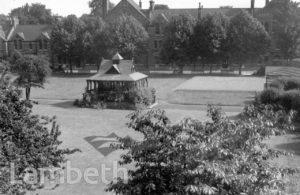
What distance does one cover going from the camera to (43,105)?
32375 millimetres

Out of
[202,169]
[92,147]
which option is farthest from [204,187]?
[92,147]

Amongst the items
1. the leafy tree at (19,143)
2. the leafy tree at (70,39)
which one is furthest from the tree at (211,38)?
the leafy tree at (19,143)

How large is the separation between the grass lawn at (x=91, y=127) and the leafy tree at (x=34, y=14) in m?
63.7

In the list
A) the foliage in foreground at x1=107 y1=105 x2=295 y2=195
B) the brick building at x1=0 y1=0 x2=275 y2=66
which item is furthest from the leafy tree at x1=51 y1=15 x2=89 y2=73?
the foliage in foreground at x1=107 y1=105 x2=295 y2=195

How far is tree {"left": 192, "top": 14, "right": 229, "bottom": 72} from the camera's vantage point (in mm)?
52625

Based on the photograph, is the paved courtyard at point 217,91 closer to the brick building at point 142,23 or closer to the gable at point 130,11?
the brick building at point 142,23

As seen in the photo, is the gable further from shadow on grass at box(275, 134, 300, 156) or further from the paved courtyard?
shadow on grass at box(275, 134, 300, 156)

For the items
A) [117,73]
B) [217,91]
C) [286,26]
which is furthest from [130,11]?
[117,73]

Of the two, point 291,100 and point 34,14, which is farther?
point 34,14

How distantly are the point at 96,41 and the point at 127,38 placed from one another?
19.4ft

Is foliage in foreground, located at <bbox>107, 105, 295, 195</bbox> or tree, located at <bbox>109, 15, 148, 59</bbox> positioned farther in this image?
tree, located at <bbox>109, 15, 148, 59</bbox>

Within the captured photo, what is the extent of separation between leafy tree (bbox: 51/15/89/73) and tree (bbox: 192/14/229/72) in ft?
62.5

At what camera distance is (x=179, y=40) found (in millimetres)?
53562

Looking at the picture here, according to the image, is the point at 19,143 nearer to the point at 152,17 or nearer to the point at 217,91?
the point at 217,91
